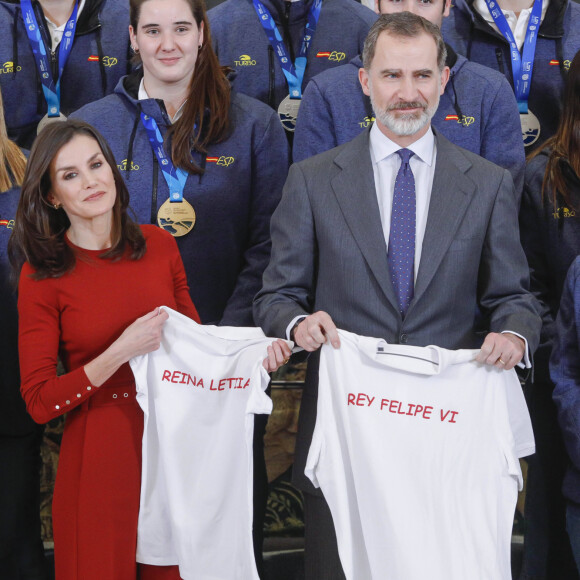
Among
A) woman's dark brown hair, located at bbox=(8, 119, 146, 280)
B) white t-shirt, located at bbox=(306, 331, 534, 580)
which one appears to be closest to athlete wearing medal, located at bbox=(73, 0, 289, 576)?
woman's dark brown hair, located at bbox=(8, 119, 146, 280)

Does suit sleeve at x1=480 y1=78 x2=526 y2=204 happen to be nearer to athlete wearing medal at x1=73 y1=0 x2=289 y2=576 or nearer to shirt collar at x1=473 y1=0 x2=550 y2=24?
shirt collar at x1=473 y1=0 x2=550 y2=24

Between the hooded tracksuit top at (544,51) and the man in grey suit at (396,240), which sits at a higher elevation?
the hooded tracksuit top at (544,51)

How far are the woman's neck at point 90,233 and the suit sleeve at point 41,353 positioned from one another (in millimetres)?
175

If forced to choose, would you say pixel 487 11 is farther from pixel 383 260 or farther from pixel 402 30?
pixel 383 260

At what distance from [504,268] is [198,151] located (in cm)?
126

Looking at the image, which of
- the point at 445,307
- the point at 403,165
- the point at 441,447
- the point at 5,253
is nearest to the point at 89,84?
the point at 5,253

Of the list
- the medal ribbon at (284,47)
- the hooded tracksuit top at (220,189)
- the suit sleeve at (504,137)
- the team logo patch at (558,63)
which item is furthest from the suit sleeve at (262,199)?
the team logo patch at (558,63)

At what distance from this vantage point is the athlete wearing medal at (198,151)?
3.46m

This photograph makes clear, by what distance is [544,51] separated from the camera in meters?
3.97

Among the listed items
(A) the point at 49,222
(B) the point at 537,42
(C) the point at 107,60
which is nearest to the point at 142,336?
(A) the point at 49,222

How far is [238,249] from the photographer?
359 centimetres

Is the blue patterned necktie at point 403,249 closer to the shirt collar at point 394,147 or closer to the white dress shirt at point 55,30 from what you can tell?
the shirt collar at point 394,147

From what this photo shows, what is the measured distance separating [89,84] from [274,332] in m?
1.84

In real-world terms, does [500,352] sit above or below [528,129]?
below
